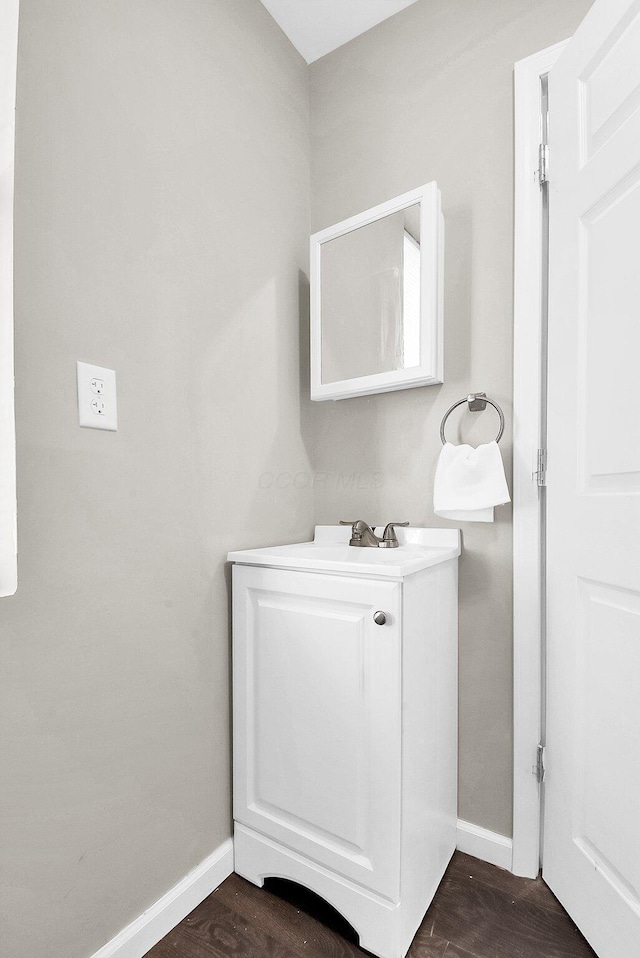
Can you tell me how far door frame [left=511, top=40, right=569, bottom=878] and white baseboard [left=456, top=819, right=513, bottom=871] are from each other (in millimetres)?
27

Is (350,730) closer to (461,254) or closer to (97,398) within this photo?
(97,398)

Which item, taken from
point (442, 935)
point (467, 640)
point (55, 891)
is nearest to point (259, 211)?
point (467, 640)

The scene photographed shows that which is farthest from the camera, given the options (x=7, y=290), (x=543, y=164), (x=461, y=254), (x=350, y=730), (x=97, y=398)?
(x=461, y=254)

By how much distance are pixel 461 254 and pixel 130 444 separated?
3.36ft

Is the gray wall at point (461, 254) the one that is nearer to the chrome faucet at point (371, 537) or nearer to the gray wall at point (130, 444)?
the chrome faucet at point (371, 537)

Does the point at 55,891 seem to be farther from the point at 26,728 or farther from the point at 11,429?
the point at 11,429

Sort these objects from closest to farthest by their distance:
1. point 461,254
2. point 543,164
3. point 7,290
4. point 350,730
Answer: point 7,290, point 350,730, point 543,164, point 461,254

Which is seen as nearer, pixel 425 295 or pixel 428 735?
pixel 428 735

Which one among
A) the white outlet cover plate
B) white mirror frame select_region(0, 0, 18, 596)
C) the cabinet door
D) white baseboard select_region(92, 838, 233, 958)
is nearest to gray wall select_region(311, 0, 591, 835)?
the cabinet door

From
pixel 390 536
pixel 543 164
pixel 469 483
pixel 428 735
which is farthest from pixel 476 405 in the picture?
pixel 428 735

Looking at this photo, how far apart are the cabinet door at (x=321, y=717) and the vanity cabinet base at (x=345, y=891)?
2 centimetres

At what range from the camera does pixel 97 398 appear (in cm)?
99

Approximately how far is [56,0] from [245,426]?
0.91m

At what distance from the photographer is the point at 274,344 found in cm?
150
